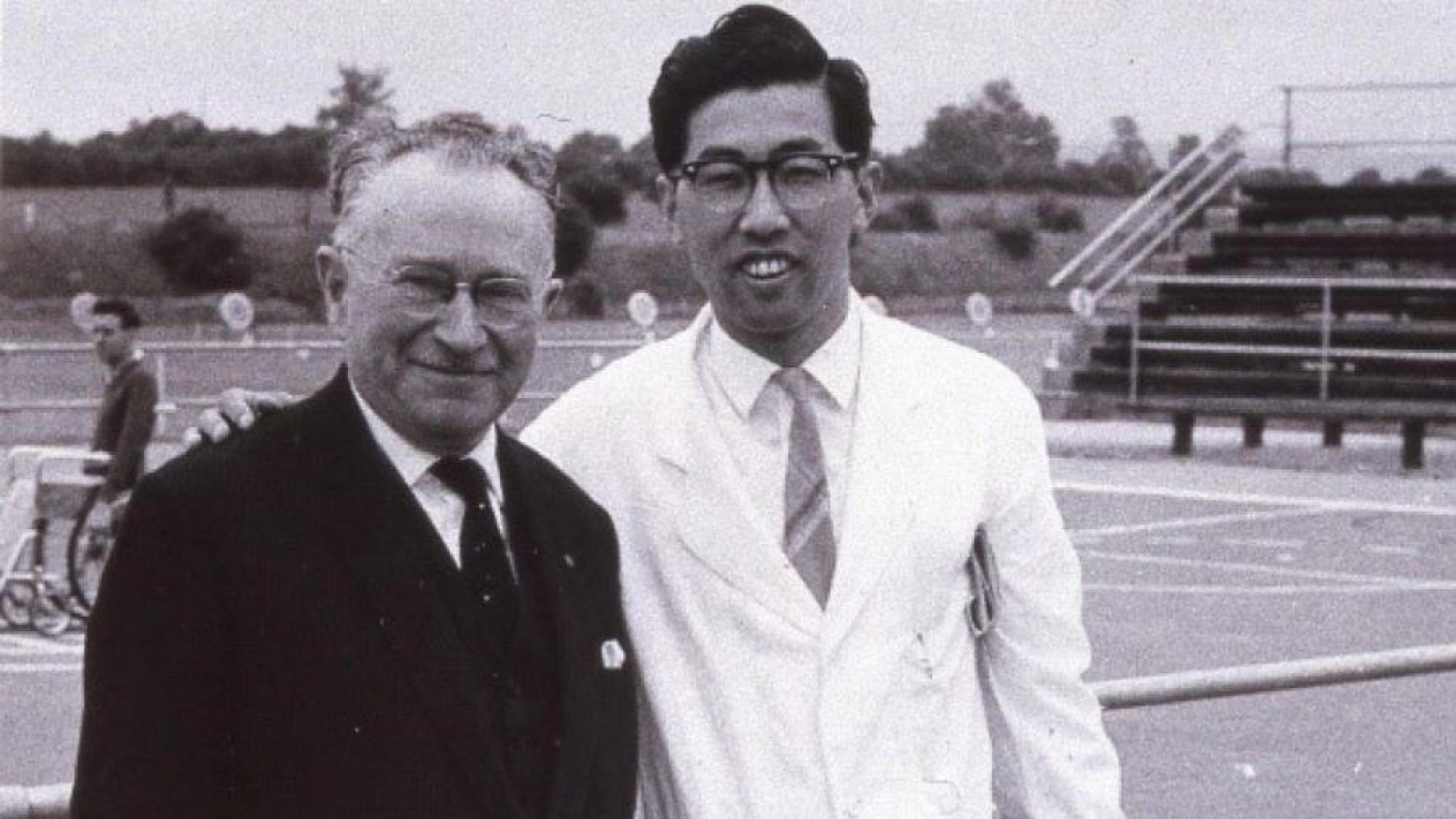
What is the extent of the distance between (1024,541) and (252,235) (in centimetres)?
4198

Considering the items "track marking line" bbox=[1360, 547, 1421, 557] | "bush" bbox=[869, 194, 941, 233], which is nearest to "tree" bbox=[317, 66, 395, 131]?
"track marking line" bbox=[1360, 547, 1421, 557]

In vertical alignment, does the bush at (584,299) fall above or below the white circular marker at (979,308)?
below

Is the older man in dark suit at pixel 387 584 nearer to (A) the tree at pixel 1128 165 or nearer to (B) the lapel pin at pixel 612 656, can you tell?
(B) the lapel pin at pixel 612 656

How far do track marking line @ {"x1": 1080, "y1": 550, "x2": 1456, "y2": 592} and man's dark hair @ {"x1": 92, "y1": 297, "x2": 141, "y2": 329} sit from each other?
20.4 ft

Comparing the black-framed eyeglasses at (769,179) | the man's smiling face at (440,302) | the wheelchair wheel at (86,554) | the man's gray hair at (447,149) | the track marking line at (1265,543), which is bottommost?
the track marking line at (1265,543)

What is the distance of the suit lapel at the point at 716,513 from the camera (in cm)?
300

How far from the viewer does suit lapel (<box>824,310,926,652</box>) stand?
3.00 meters

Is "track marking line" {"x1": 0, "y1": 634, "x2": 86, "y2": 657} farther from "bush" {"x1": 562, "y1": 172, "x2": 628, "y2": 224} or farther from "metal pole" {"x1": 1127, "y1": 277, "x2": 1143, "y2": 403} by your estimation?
"bush" {"x1": 562, "y1": 172, "x2": 628, "y2": 224}

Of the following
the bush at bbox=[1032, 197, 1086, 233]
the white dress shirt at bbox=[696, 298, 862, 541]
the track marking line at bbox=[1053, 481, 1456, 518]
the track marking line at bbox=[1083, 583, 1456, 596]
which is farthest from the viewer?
the bush at bbox=[1032, 197, 1086, 233]

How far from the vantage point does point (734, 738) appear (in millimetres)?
2975

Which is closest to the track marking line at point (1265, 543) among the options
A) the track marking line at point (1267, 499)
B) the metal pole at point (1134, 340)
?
the track marking line at point (1267, 499)

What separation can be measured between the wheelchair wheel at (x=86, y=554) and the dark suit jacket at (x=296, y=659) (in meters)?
10.5

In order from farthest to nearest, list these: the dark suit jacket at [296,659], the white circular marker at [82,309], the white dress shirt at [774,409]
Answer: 1. the white circular marker at [82,309]
2. the white dress shirt at [774,409]
3. the dark suit jacket at [296,659]

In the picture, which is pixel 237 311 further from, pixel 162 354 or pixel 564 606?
pixel 564 606
